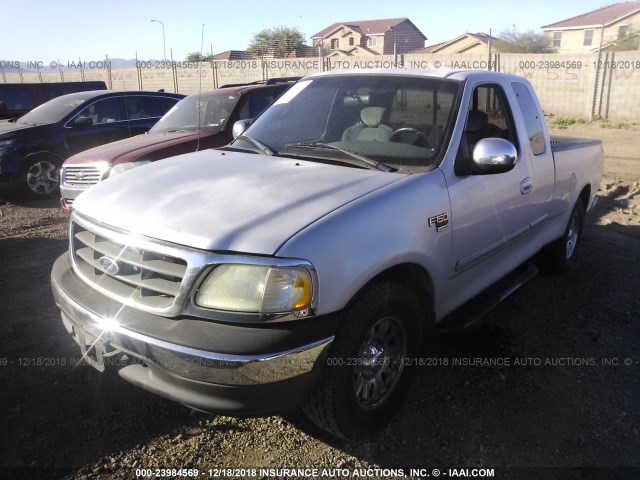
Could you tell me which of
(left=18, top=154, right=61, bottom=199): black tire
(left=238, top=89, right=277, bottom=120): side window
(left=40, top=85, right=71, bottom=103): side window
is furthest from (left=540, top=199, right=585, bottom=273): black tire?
(left=40, top=85, right=71, bottom=103): side window

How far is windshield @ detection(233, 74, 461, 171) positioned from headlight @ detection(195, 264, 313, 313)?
112cm

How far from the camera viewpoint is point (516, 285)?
3896mm

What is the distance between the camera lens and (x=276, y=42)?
3114 centimetres

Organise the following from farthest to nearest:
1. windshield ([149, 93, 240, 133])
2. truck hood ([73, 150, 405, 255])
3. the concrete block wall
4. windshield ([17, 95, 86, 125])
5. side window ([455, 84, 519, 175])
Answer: the concrete block wall, windshield ([17, 95, 86, 125]), windshield ([149, 93, 240, 133]), side window ([455, 84, 519, 175]), truck hood ([73, 150, 405, 255])

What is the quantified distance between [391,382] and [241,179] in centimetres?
137

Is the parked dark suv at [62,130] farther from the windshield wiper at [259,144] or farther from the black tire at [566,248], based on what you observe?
the black tire at [566,248]

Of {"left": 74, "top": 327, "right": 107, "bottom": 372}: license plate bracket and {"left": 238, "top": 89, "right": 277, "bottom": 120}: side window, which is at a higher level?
{"left": 238, "top": 89, "right": 277, "bottom": 120}: side window

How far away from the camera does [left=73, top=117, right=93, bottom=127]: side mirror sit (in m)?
8.42

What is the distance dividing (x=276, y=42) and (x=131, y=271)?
31003mm

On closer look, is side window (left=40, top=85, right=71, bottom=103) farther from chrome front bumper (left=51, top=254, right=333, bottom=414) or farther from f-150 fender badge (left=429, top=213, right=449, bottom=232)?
f-150 fender badge (left=429, top=213, right=449, bottom=232)

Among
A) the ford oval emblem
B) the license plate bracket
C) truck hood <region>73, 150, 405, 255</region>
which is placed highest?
truck hood <region>73, 150, 405, 255</region>

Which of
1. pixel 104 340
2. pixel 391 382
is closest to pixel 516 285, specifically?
pixel 391 382

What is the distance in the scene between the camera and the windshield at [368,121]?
320cm

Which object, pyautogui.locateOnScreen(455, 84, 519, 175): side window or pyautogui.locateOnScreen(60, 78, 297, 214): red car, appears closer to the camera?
pyautogui.locateOnScreen(455, 84, 519, 175): side window
